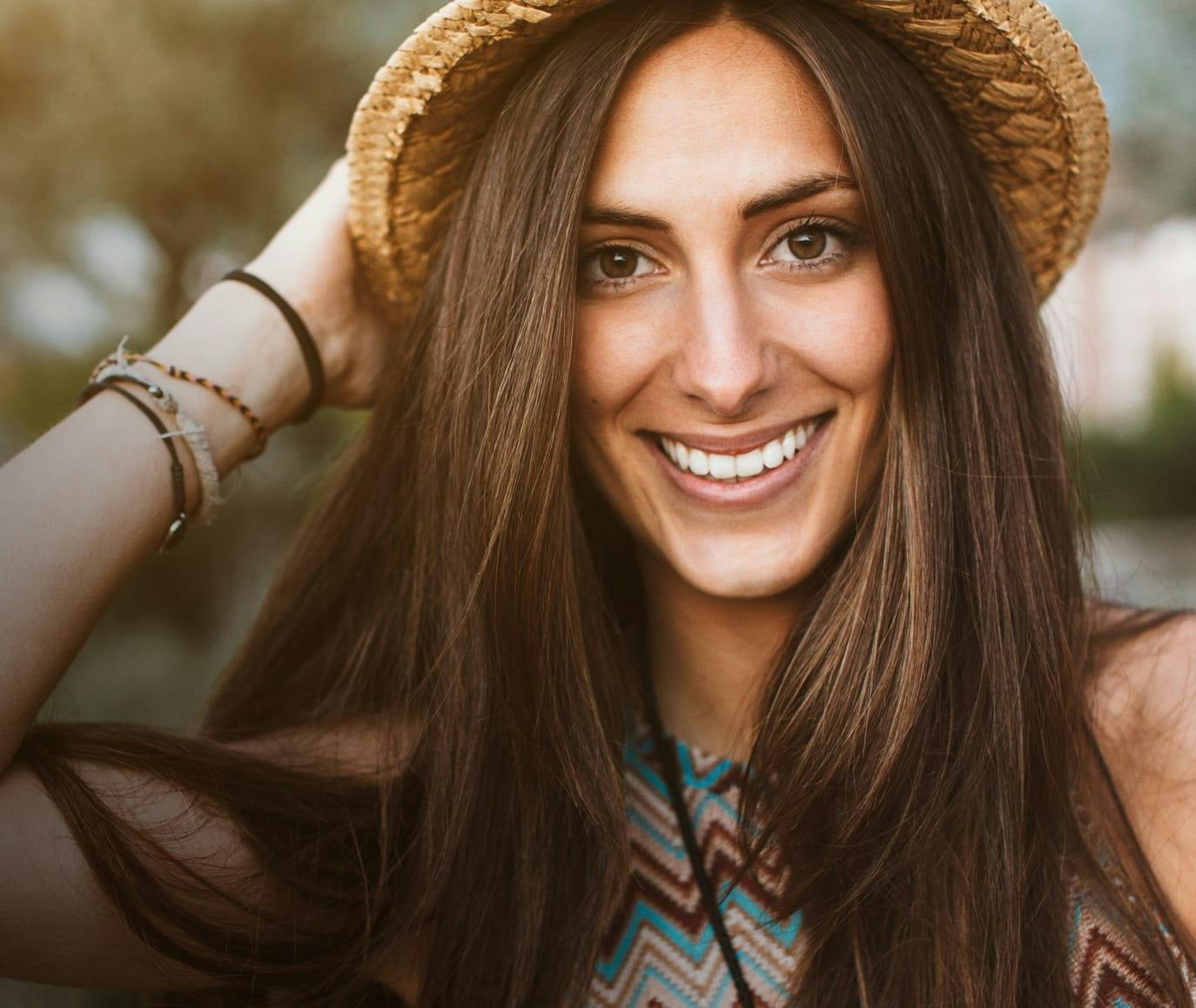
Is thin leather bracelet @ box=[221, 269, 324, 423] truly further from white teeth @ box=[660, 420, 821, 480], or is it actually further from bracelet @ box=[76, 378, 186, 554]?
white teeth @ box=[660, 420, 821, 480]

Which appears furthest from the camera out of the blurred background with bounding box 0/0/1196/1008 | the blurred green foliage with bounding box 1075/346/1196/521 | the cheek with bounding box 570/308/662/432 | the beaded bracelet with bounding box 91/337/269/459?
the blurred green foliage with bounding box 1075/346/1196/521

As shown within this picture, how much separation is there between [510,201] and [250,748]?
989mm

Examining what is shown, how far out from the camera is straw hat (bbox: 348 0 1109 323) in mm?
1609

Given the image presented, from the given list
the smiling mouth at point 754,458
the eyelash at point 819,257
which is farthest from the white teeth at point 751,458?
the eyelash at point 819,257

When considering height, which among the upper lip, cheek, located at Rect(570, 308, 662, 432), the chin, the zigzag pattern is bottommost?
the zigzag pattern

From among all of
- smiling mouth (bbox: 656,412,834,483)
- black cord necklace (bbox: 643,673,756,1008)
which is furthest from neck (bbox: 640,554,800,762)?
smiling mouth (bbox: 656,412,834,483)

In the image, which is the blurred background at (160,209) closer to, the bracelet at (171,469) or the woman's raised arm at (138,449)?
the woman's raised arm at (138,449)

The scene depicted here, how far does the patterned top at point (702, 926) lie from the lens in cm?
164

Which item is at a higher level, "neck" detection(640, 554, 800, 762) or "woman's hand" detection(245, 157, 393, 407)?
"woman's hand" detection(245, 157, 393, 407)

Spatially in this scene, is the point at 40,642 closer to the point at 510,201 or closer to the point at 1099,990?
the point at 510,201

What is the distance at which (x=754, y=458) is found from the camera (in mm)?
1726

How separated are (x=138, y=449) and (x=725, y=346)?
2.94 ft

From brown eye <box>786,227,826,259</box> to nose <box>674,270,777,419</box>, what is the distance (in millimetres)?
107

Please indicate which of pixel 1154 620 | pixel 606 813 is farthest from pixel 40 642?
pixel 1154 620
